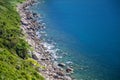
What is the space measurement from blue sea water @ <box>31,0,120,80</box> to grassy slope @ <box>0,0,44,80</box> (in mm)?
10716

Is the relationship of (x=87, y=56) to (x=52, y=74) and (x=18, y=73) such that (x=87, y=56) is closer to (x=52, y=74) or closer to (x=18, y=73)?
(x=52, y=74)

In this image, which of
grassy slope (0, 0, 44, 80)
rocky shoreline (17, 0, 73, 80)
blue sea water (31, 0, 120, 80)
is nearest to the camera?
grassy slope (0, 0, 44, 80)

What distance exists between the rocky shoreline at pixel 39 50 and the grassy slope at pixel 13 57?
3083 millimetres

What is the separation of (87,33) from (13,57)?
3916cm

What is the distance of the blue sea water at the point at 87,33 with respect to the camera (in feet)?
237

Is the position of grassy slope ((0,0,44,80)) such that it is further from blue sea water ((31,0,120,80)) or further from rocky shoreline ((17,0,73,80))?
blue sea water ((31,0,120,80))

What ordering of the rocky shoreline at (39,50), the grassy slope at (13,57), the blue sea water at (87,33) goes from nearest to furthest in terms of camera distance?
1. the grassy slope at (13,57)
2. the rocky shoreline at (39,50)
3. the blue sea water at (87,33)

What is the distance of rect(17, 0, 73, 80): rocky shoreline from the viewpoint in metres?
67.2

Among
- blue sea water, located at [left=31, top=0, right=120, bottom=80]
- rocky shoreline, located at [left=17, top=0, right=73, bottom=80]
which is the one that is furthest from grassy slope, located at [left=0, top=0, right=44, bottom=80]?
blue sea water, located at [left=31, top=0, right=120, bottom=80]

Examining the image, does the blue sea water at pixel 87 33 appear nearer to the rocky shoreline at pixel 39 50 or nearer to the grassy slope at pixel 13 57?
the rocky shoreline at pixel 39 50

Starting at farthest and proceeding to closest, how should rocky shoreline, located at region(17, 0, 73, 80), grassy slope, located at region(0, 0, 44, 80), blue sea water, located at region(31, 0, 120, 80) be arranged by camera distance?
1. blue sea water, located at region(31, 0, 120, 80)
2. rocky shoreline, located at region(17, 0, 73, 80)
3. grassy slope, located at region(0, 0, 44, 80)

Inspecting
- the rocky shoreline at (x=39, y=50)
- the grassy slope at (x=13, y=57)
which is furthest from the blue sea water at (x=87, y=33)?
the grassy slope at (x=13, y=57)

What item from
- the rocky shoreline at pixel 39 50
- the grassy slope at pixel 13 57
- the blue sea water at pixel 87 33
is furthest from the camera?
the blue sea water at pixel 87 33

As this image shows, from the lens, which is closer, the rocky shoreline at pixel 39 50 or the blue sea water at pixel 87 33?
the rocky shoreline at pixel 39 50
